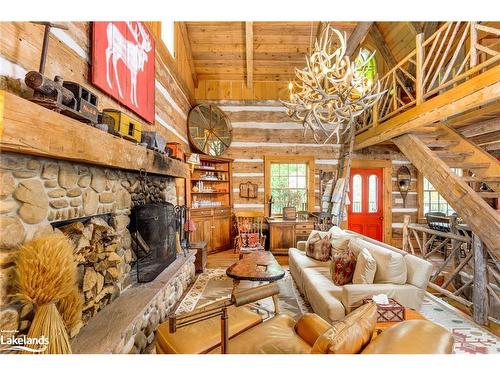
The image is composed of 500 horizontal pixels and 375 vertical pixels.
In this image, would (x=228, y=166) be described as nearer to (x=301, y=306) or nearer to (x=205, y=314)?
(x=301, y=306)

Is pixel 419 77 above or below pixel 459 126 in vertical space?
above

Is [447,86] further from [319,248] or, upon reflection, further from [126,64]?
[126,64]

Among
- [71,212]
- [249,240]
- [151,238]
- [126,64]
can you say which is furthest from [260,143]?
[71,212]

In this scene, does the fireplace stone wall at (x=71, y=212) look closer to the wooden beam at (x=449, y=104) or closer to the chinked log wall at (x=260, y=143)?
the wooden beam at (x=449, y=104)

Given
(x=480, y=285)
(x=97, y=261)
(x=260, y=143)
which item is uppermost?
(x=260, y=143)

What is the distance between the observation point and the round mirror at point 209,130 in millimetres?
5625

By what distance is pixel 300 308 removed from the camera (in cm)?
304

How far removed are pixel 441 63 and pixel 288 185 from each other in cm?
378

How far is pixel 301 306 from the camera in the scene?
10.1 feet

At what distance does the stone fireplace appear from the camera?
4.03ft

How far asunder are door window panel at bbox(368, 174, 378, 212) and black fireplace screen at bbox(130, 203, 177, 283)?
531 cm

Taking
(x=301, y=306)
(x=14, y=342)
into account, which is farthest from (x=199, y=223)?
(x=14, y=342)

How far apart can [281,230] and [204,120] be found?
9.79ft

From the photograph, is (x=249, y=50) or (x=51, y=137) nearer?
(x=51, y=137)
